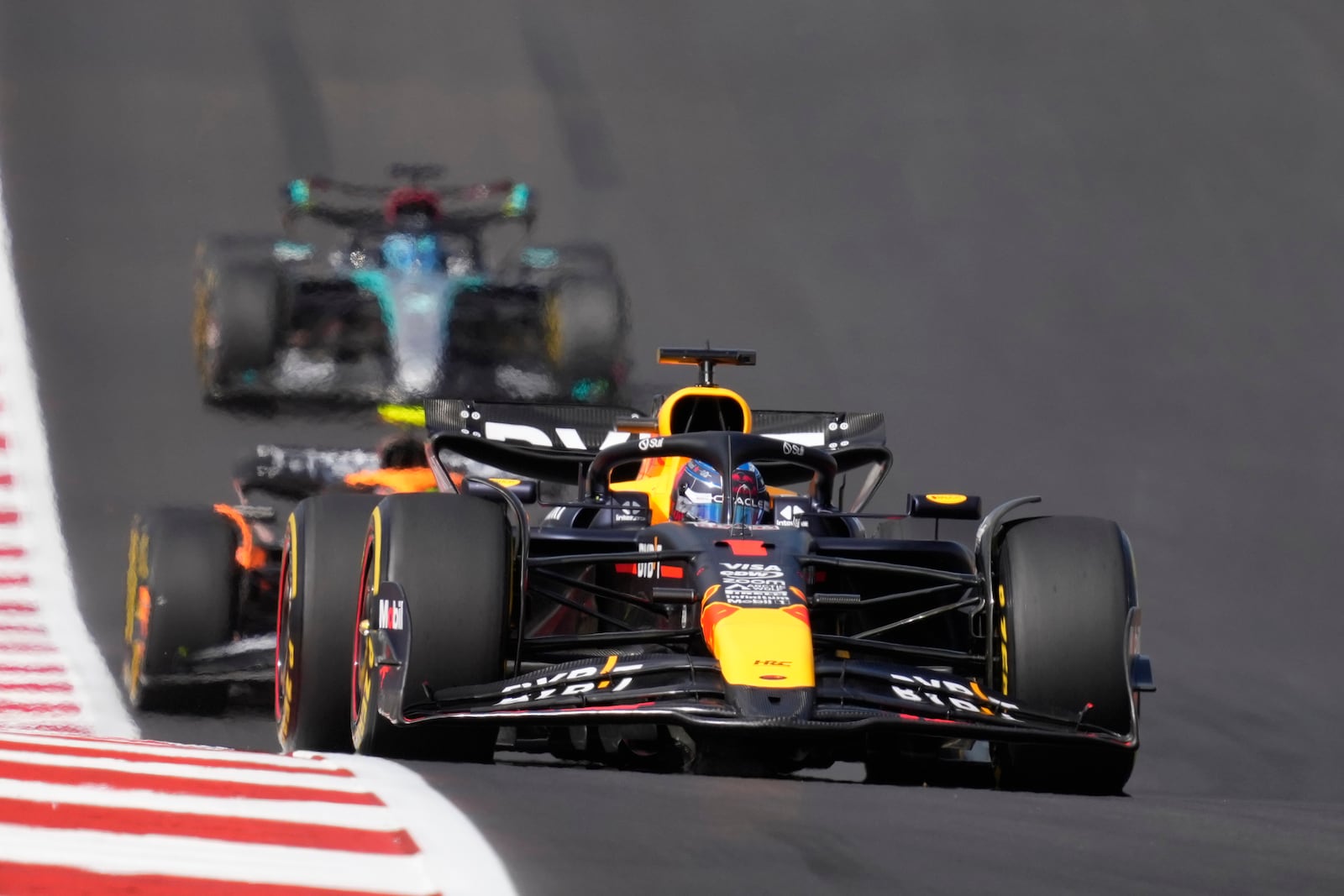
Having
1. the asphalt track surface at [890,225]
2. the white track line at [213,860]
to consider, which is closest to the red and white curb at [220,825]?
the white track line at [213,860]

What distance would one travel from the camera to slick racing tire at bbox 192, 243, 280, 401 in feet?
45.6

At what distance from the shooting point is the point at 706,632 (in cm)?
695

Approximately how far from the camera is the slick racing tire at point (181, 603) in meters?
9.70

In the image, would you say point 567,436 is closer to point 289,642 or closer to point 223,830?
point 289,642

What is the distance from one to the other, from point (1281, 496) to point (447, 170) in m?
8.87

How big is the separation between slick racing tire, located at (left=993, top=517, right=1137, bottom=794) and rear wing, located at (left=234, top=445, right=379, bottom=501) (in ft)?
17.2

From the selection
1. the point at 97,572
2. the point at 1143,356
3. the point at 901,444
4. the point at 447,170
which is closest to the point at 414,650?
the point at 97,572

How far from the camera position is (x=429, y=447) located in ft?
29.8

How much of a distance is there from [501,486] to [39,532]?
555 cm

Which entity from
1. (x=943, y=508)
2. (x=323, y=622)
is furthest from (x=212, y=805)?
(x=943, y=508)

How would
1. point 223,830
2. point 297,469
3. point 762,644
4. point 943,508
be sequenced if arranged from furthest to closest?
point 297,469
point 943,508
point 762,644
point 223,830

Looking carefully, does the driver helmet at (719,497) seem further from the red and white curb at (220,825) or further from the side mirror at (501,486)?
the red and white curb at (220,825)

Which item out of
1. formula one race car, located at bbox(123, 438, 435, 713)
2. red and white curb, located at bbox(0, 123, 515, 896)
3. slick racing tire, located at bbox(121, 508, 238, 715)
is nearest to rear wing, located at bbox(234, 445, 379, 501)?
formula one race car, located at bbox(123, 438, 435, 713)

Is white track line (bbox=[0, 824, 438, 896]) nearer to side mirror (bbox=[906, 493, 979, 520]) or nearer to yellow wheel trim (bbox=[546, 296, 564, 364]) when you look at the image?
side mirror (bbox=[906, 493, 979, 520])
